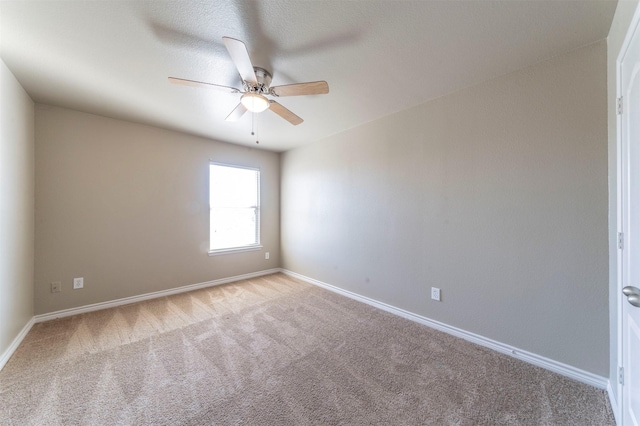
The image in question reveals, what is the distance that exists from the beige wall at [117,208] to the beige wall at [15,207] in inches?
6.0

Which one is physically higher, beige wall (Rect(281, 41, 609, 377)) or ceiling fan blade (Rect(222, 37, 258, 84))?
ceiling fan blade (Rect(222, 37, 258, 84))

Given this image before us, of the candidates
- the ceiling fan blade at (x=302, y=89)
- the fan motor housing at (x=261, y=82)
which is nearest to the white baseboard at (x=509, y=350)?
the ceiling fan blade at (x=302, y=89)

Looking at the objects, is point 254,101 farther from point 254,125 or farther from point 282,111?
point 254,125

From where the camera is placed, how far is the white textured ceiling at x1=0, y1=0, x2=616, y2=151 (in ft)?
4.62

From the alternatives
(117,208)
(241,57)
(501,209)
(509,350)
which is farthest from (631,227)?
(117,208)

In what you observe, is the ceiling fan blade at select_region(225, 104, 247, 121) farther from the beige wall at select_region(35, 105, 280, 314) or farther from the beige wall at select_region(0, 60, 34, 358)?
the beige wall at select_region(0, 60, 34, 358)

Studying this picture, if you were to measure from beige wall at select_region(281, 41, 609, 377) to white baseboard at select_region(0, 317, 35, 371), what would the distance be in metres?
3.36

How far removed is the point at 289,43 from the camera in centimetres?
169

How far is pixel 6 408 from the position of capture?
1483mm

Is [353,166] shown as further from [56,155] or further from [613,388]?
[56,155]

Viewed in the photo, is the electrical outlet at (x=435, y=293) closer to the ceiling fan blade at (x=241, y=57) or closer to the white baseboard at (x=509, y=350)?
the white baseboard at (x=509, y=350)

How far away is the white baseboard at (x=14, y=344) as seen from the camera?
1.88 meters

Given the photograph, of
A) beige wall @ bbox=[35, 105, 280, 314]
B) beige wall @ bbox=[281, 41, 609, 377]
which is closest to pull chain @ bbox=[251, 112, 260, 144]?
beige wall @ bbox=[35, 105, 280, 314]

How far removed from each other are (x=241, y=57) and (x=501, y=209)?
2.38 m
